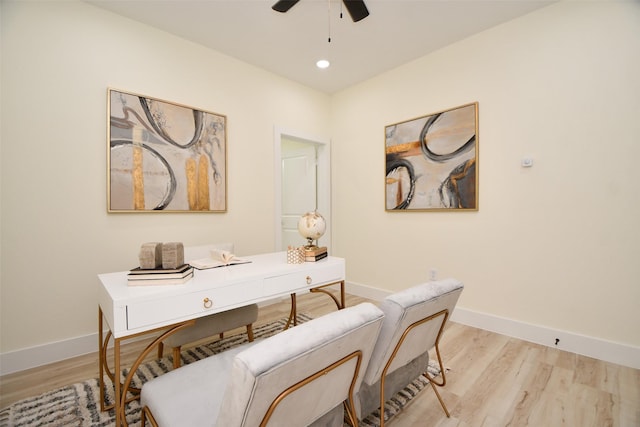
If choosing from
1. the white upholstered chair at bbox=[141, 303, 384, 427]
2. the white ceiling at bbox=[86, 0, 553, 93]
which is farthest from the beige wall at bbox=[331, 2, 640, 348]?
the white upholstered chair at bbox=[141, 303, 384, 427]

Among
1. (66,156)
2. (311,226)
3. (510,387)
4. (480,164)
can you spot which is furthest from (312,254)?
(66,156)

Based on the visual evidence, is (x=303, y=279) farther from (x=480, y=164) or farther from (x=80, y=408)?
(x=480, y=164)

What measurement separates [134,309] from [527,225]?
295 cm

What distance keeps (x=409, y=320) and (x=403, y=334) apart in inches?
2.8

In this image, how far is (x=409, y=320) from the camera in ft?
3.93

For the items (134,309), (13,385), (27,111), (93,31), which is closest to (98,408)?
(13,385)

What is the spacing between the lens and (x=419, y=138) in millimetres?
3189

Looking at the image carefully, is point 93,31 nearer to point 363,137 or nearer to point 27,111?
point 27,111

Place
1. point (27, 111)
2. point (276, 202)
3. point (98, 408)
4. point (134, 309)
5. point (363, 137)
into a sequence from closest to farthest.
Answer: point (134, 309) < point (98, 408) < point (27, 111) < point (276, 202) < point (363, 137)

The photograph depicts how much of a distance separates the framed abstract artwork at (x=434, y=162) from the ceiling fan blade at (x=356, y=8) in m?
1.36

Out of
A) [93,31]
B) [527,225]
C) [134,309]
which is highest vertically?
[93,31]

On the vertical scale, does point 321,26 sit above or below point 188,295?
above

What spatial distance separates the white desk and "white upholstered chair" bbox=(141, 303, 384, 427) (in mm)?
224

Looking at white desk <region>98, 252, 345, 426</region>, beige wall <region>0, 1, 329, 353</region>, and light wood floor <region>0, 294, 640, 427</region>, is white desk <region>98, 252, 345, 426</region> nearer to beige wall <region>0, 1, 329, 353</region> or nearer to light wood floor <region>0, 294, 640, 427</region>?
light wood floor <region>0, 294, 640, 427</region>
